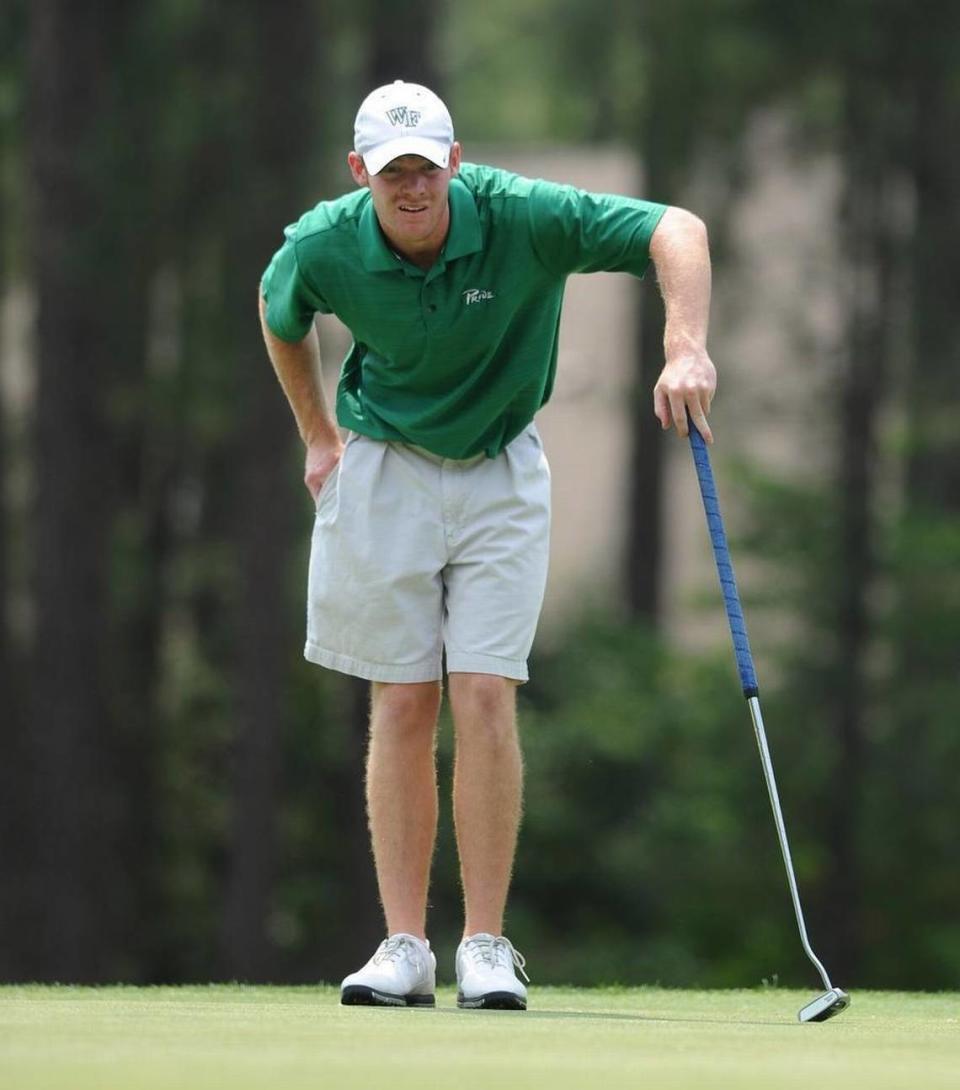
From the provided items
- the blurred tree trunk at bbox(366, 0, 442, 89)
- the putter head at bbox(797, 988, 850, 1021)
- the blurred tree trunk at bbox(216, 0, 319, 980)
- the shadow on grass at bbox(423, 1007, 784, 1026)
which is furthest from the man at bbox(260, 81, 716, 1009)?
the blurred tree trunk at bbox(216, 0, 319, 980)

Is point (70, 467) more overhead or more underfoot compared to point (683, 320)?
more underfoot

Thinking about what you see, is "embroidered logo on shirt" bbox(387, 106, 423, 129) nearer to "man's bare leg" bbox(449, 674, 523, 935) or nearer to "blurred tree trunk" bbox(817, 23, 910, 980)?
"man's bare leg" bbox(449, 674, 523, 935)

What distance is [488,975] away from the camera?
16.9 ft

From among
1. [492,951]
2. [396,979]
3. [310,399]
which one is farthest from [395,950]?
[310,399]

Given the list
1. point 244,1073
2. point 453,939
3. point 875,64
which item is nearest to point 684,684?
point 453,939

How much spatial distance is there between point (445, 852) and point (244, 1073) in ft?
45.3

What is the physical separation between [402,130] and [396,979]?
1810 millimetres

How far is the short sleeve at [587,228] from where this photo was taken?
5.28m

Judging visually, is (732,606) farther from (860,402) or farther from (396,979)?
(860,402)

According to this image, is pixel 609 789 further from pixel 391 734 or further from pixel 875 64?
pixel 391 734

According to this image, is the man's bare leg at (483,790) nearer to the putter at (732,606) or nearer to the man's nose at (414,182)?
the putter at (732,606)

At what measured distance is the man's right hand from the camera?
5.68 m

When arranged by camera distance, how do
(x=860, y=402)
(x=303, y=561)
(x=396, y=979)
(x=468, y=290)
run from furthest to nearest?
(x=860, y=402), (x=303, y=561), (x=468, y=290), (x=396, y=979)

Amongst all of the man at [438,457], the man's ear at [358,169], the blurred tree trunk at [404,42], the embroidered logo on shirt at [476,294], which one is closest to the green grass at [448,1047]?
the man at [438,457]
